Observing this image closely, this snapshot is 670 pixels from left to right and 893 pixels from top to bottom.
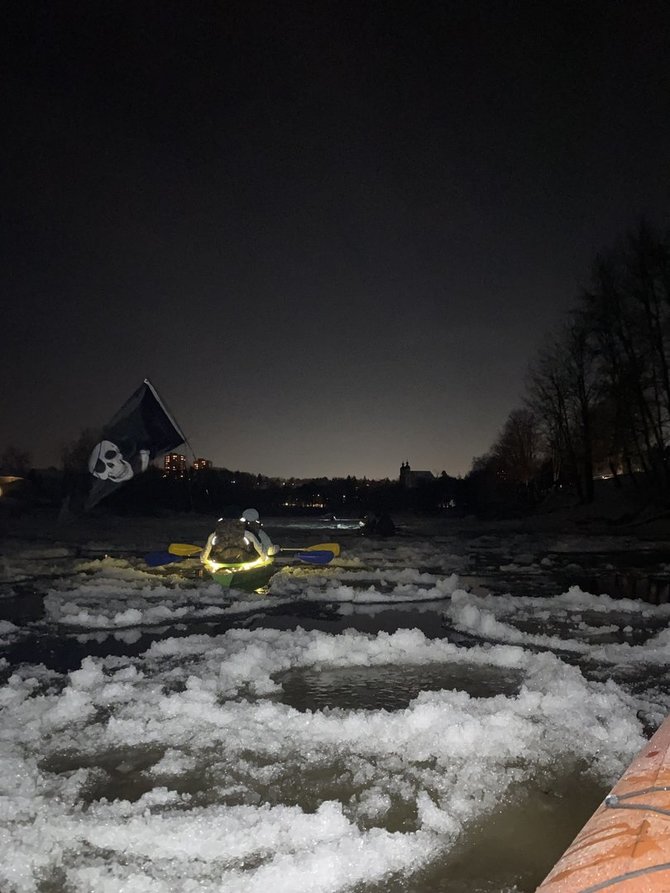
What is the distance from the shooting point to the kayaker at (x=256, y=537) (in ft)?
41.3

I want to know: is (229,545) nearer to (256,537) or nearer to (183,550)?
(256,537)

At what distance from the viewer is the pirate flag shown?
18.8m

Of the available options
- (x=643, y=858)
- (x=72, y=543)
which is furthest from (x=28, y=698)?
(x=72, y=543)

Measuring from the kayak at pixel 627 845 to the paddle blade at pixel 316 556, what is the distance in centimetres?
1207

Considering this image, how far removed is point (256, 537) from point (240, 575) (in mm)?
1167

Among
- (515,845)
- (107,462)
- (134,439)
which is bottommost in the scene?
(515,845)

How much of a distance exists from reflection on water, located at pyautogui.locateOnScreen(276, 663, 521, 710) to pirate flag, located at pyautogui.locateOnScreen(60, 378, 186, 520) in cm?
1288

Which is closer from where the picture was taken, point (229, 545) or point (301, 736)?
point (301, 736)

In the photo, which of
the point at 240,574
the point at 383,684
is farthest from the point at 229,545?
the point at 383,684

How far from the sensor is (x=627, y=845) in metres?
2.45

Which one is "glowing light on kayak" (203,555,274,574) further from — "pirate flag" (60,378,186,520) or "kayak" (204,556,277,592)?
"pirate flag" (60,378,186,520)

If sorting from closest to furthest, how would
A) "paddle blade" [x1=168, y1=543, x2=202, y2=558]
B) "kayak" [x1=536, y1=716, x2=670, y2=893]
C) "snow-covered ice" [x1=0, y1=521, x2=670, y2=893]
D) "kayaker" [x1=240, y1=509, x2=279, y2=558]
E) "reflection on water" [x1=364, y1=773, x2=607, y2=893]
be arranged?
"kayak" [x1=536, y1=716, x2=670, y2=893]
"reflection on water" [x1=364, y1=773, x2=607, y2=893]
"snow-covered ice" [x1=0, y1=521, x2=670, y2=893]
"kayaker" [x1=240, y1=509, x2=279, y2=558]
"paddle blade" [x1=168, y1=543, x2=202, y2=558]

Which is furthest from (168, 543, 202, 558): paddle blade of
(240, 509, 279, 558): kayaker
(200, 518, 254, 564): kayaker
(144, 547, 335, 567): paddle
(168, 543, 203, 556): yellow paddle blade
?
(200, 518, 254, 564): kayaker

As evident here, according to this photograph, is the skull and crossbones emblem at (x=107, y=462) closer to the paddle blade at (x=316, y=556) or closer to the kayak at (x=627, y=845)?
the paddle blade at (x=316, y=556)
